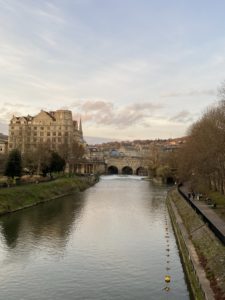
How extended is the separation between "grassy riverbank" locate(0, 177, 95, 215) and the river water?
3.62m

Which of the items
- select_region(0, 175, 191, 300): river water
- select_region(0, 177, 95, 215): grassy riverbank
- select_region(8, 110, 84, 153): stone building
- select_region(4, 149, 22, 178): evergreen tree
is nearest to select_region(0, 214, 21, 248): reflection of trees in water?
select_region(0, 175, 191, 300): river water

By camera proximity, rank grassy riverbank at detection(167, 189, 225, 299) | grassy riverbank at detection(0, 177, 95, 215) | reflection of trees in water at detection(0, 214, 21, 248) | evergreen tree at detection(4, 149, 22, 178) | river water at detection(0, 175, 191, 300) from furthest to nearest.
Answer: evergreen tree at detection(4, 149, 22, 178), grassy riverbank at detection(0, 177, 95, 215), reflection of trees in water at detection(0, 214, 21, 248), river water at detection(0, 175, 191, 300), grassy riverbank at detection(167, 189, 225, 299)

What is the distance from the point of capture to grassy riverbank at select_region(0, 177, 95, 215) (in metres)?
57.3

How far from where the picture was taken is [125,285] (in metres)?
25.2

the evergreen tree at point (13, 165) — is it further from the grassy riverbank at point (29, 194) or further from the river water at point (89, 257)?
the river water at point (89, 257)

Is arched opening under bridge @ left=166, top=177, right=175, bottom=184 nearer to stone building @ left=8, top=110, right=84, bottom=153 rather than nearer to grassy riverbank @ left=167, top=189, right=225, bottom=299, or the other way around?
stone building @ left=8, top=110, right=84, bottom=153

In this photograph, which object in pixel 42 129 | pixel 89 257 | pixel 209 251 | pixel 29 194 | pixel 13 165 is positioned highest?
pixel 42 129

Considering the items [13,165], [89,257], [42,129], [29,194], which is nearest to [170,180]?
[42,129]

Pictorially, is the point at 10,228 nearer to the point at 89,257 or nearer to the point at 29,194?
the point at 89,257

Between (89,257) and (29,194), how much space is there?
3754cm

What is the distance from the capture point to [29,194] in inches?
2670

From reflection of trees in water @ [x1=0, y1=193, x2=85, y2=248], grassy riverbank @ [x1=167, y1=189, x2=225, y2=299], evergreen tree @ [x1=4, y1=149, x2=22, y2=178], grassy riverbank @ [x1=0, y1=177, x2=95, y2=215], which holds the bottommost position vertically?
reflection of trees in water @ [x1=0, y1=193, x2=85, y2=248]

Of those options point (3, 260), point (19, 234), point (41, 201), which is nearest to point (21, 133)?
point (41, 201)

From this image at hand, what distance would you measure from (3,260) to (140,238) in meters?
13.8
